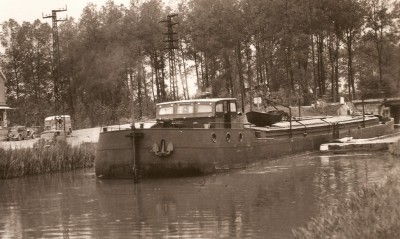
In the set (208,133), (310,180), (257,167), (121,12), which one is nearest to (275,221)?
(310,180)

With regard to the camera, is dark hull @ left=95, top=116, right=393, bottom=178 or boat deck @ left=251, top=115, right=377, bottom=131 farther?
boat deck @ left=251, top=115, right=377, bottom=131

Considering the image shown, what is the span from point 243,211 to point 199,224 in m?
1.82

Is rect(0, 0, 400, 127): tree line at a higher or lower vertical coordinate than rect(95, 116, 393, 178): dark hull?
higher

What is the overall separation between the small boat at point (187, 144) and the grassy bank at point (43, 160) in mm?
4905

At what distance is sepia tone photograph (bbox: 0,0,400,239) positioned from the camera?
50.7 ft

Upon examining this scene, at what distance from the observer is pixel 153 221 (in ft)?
53.0

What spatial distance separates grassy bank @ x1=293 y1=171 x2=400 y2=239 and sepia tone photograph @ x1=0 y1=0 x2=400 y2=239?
4 cm

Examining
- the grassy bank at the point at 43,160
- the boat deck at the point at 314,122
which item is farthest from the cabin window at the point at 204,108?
the grassy bank at the point at 43,160

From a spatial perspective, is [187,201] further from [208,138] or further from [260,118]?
[260,118]

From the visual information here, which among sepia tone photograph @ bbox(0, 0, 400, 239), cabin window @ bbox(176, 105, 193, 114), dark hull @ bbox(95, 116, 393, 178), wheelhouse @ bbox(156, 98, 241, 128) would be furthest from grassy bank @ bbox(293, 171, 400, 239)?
cabin window @ bbox(176, 105, 193, 114)

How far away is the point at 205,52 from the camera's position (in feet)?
195

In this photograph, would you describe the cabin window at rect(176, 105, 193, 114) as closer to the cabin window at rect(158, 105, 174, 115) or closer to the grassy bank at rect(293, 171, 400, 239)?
the cabin window at rect(158, 105, 174, 115)

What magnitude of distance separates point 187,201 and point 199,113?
7.84 m

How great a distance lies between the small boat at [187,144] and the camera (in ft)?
78.2
